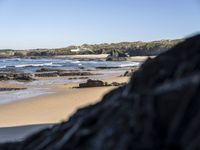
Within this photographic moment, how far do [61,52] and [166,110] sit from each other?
4533 inches

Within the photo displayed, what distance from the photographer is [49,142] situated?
16.1 ft

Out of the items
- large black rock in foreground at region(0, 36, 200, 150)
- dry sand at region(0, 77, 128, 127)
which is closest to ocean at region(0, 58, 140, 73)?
dry sand at region(0, 77, 128, 127)

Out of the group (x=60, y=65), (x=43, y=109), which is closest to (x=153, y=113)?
(x=43, y=109)

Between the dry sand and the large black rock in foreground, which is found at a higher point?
the large black rock in foreground

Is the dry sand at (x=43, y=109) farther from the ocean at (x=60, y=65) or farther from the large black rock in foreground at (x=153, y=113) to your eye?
the ocean at (x=60, y=65)

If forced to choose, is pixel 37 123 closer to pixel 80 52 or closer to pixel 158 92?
pixel 158 92

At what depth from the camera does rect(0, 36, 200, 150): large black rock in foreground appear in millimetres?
3432

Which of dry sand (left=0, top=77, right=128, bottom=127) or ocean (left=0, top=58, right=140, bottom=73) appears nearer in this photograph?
dry sand (left=0, top=77, right=128, bottom=127)

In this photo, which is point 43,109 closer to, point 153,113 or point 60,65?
point 153,113

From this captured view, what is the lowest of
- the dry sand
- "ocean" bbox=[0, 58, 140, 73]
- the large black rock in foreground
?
"ocean" bbox=[0, 58, 140, 73]

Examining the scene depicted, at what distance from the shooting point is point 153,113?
359 centimetres

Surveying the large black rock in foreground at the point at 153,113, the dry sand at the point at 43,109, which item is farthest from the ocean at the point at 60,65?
the large black rock in foreground at the point at 153,113

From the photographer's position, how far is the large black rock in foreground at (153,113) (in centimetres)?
343

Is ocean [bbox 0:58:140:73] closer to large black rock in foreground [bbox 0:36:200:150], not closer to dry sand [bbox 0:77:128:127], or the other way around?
dry sand [bbox 0:77:128:127]
